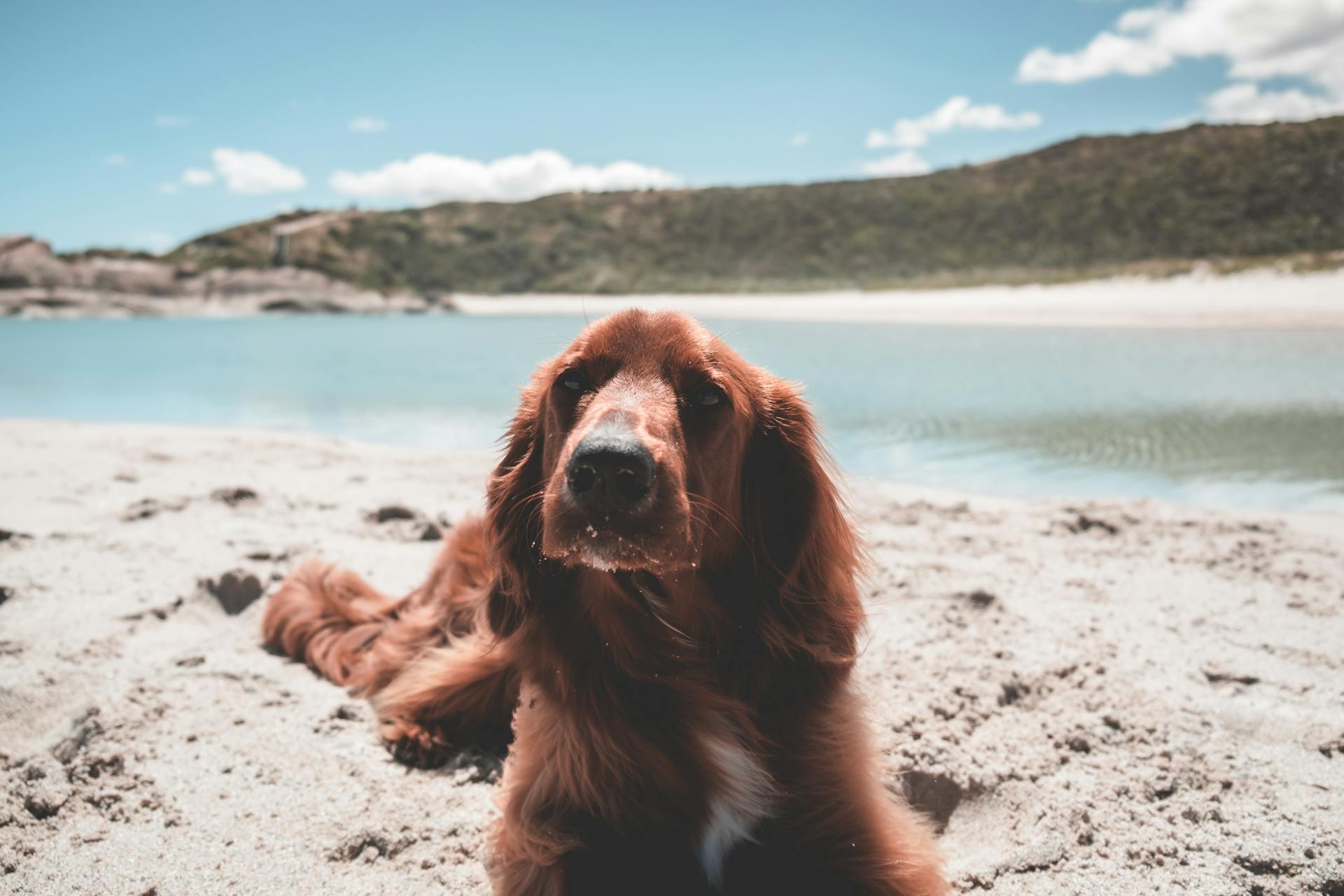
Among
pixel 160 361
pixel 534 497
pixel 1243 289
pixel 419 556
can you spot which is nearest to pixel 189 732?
pixel 534 497

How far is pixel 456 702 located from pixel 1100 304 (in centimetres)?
3014

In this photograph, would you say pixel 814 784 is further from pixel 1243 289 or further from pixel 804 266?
pixel 804 266

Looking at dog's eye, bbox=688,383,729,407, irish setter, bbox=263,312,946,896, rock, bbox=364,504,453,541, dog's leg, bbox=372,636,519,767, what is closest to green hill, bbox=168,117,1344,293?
rock, bbox=364,504,453,541

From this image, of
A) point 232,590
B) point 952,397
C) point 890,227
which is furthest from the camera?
point 890,227

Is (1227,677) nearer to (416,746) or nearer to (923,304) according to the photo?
(416,746)

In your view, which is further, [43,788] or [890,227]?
[890,227]

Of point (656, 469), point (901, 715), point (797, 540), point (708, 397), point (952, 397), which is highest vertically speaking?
point (708, 397)

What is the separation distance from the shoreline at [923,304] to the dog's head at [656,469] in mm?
303

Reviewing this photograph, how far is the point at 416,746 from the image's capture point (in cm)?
294

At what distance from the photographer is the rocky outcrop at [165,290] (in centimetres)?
5328

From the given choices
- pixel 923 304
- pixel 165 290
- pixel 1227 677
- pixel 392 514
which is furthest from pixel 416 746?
pixel 165 290

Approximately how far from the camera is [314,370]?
19797 mm

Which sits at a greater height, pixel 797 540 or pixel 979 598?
pixel 797 540

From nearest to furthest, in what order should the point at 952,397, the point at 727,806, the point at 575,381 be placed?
the point at 727,806 < the point at 575,381 < the point at 952,397
